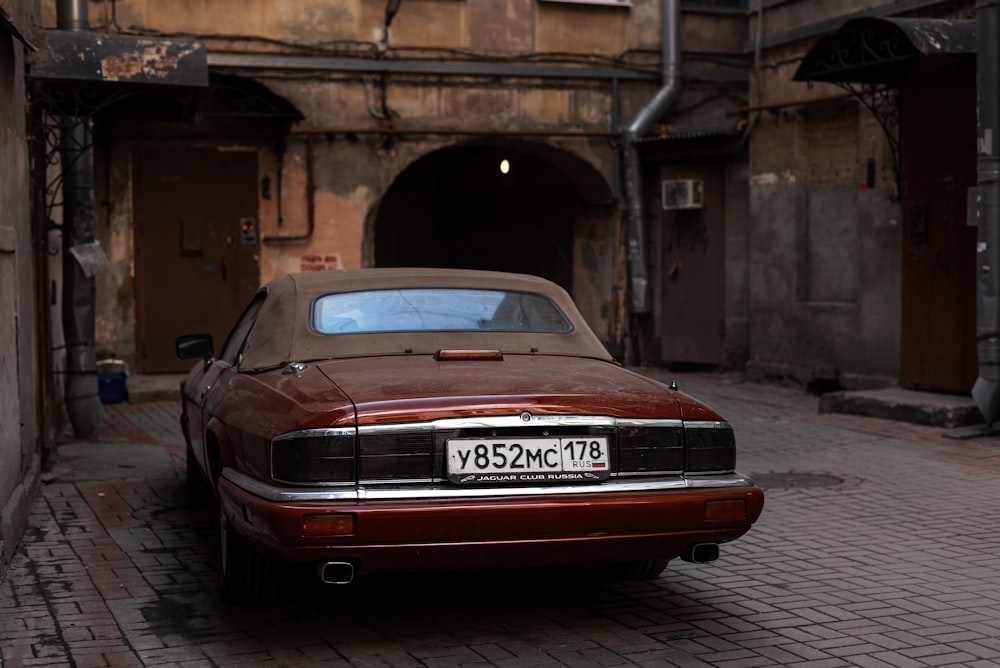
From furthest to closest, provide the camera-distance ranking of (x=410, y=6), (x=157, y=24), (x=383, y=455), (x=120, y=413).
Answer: (x=410, y=6) → (x=157, y=24) → (x=120, y=413) → (x=383, y=455)

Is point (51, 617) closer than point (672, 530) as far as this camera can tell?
No

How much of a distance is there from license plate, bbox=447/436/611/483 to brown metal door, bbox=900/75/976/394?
8.18 m

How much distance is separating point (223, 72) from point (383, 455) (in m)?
12.1

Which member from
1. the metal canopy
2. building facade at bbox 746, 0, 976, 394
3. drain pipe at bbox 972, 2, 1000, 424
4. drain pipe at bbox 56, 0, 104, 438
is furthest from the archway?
drain pipe at bbox 972, 2, 1000, 424

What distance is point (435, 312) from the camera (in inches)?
231

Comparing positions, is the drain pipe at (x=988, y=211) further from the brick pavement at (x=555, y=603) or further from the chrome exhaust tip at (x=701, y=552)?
the chrome exhaust tip at (x=701, y=552)

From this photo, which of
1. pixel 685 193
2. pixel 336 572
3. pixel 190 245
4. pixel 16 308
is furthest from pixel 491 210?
pixel 336 572

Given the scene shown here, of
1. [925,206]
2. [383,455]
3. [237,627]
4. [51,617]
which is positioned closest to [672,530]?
[383,455]

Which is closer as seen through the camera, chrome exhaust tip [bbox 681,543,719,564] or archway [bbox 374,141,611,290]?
chrome exhaust tip [bbox 681,543,719,564]

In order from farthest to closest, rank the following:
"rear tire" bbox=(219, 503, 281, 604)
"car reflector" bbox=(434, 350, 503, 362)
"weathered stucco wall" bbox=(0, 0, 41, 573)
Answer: "weathered stucco wall" bbox=(0, 0, 41, 573) < "car reflector" bbox=(434, 350, 503, 362) < "rear tire" bbox=(219, 503, 281, 604)

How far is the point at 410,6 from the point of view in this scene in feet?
54.8

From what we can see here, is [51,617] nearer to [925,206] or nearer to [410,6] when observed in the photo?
[925,206]

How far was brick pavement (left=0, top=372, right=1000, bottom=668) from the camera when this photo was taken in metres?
4.73

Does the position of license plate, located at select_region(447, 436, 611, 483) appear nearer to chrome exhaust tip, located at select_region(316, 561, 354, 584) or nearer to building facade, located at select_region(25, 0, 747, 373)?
chrome exhaust tip, located at select_region(316, 561, 354, 584)
